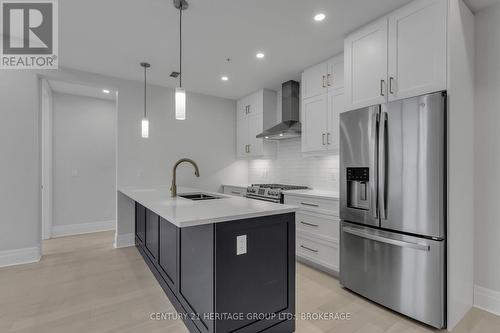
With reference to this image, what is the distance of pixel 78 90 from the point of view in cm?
447

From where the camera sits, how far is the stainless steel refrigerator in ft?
6.35

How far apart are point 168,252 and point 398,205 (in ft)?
7.13

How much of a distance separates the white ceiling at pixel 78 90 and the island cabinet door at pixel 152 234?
2.42 meters

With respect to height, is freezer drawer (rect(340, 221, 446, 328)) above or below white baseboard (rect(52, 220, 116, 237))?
above

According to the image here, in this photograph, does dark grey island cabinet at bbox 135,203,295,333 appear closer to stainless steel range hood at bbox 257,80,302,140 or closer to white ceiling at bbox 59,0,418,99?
white ceiling at bbox 59,0,418,99

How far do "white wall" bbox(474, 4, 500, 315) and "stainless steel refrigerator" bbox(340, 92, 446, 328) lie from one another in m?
0.66

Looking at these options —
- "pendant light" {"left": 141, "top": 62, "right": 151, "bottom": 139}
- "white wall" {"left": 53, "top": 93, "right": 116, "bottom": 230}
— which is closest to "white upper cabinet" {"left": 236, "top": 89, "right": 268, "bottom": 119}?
"pendant light" {"left": 141, "top": 62, "right": 151, "bottom": 139}

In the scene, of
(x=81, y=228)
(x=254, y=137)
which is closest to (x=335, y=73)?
(x=254, y=137)

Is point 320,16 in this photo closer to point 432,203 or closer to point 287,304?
point 432,203

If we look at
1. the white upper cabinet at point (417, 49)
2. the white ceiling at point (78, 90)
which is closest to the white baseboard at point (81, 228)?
the white ceiling at point (78, 90)

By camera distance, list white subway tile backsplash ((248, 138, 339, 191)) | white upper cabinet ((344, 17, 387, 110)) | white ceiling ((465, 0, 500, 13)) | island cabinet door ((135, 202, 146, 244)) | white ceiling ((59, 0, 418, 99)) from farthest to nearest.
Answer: white subway tile backsplash ((248, 138, 339, 191))
island cabinet door ((135, 202, 146, 244))
white upper cabinet ((344, 17, 387, 110))
white ceiling ((59, 0, 418, 99))
white ceiling ((465, 0, 500, 13))

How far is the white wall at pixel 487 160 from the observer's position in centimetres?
218

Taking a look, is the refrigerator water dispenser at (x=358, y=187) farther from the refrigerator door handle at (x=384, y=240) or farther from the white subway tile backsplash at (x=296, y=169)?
the white subway tile backsplash at (x=296, y=169)

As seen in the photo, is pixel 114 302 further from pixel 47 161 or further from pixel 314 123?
pixel 47 161
